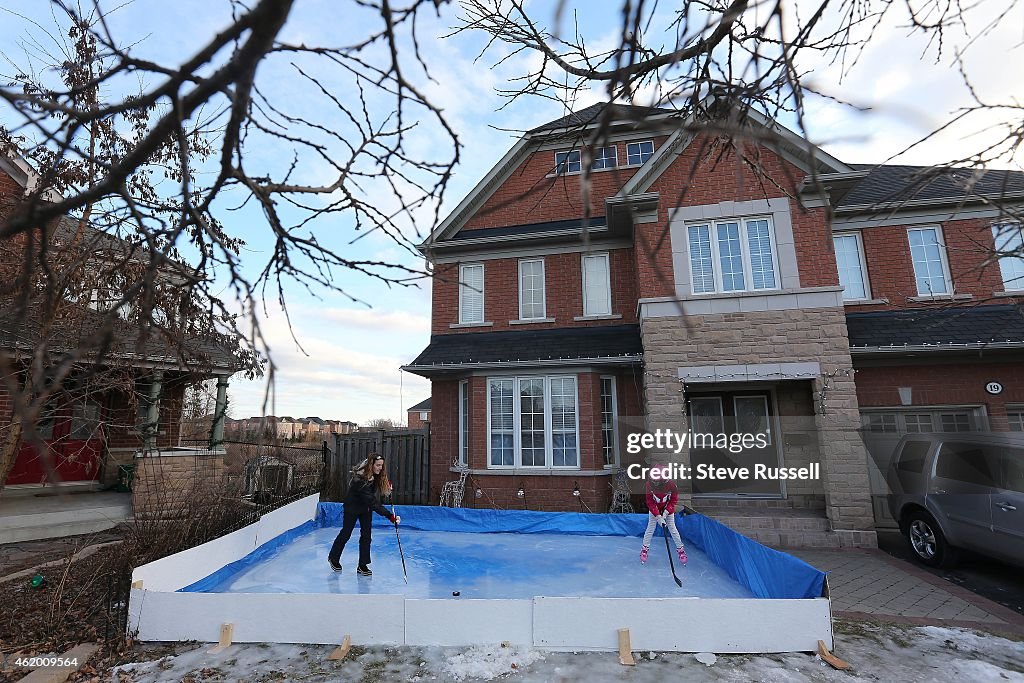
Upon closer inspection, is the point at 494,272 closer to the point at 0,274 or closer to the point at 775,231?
the point at 775,231

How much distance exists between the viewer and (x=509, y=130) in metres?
2.98

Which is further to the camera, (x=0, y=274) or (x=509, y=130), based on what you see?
(x=0, y=274)

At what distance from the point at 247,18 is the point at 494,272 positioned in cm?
1207

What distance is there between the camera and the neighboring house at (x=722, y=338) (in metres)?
9.85

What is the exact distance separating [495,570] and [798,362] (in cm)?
682

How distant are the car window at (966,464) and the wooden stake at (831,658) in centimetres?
412

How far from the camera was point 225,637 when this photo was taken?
4902 millimetres

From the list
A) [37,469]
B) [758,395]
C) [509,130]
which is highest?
[509,130]

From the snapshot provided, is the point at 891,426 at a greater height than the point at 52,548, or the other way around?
the point at 891,426

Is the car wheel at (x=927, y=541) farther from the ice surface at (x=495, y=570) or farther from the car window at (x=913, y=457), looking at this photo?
the ice surface at (x=495, y=570)

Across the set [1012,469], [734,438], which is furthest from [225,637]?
[734,438]

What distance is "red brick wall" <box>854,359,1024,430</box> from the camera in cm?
1055

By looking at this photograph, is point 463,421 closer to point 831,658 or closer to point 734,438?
point 734,438

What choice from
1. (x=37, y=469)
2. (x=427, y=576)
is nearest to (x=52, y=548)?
(x=37, y=469)
